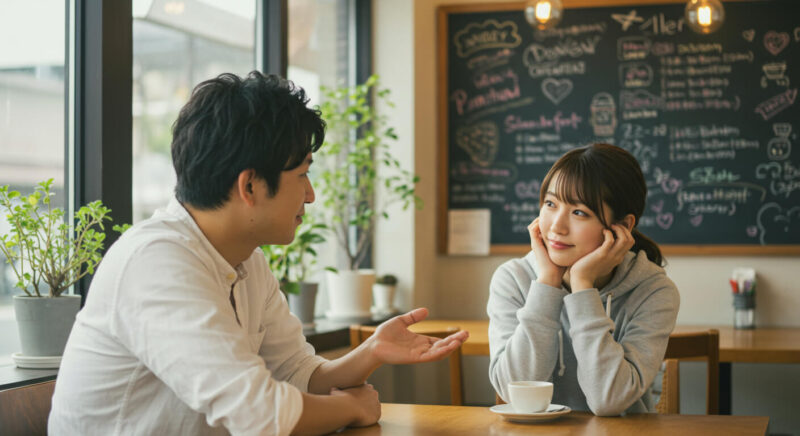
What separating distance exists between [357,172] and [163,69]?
4.74 ft

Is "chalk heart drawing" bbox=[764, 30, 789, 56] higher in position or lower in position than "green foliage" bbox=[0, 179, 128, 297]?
higher

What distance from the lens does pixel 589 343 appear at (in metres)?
1.72

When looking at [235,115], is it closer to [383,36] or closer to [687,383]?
[383,36]

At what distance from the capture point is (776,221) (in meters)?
3.82

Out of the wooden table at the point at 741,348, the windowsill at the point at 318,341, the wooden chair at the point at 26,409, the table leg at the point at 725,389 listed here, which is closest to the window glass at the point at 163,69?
the windowsill at the point at 318,341

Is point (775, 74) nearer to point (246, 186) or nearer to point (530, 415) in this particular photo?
point (530, 415)

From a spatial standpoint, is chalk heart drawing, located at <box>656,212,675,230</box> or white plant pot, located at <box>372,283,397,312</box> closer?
white plant pot, located at <box>372,283,397,312</box>

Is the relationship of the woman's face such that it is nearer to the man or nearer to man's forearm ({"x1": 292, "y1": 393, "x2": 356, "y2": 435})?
the man

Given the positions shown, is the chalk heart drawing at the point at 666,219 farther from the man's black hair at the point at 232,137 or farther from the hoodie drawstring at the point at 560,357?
the man's black hair at the point at 232,137

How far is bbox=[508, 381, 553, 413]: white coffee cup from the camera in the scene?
5.13 feet

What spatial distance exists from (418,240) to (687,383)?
140 cm

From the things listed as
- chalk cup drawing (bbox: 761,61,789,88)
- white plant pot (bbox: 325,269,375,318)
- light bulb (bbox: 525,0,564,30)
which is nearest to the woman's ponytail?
light bulb (bbox: 525,0,564,30)

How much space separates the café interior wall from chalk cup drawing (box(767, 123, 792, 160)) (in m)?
0.47

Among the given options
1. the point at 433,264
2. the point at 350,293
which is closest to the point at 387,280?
the point at 350,293
